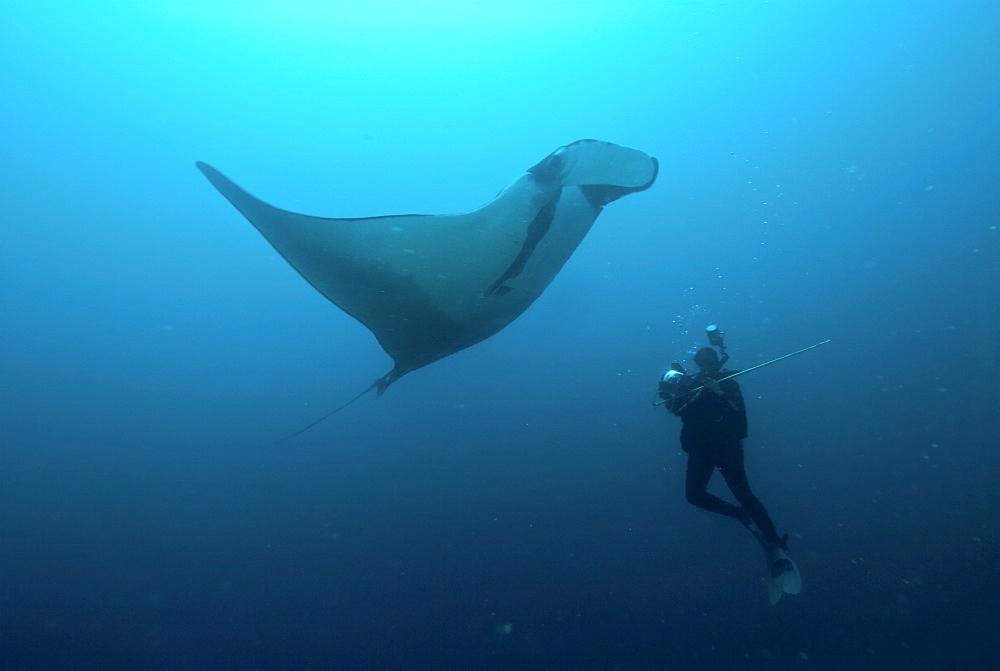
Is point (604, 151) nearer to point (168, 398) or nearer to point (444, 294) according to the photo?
point (444, 294)

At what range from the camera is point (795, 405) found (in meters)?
24.2

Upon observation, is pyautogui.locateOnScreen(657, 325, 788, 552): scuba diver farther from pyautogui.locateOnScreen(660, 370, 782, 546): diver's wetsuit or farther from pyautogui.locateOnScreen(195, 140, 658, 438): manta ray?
pyautogui.locateOnScreen(195, 140, 658, 438): manta ray

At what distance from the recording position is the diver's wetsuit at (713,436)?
14.5 ft

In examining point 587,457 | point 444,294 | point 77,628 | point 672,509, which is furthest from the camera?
point 587,457

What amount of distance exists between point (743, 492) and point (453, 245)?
346 centimetres

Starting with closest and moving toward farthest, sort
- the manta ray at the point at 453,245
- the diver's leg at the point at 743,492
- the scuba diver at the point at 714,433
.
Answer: the manta ray at the point at 453,245, the diver's leg at the point at 743,492, the scuba diver at the point at 714,433

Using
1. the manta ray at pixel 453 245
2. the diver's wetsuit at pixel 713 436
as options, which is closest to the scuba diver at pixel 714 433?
the diver's wetsuit at pixel 713 436

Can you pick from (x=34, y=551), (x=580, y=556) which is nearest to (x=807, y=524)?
(x=580, y=556)

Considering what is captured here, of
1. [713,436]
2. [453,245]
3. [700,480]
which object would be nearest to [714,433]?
[713,436]

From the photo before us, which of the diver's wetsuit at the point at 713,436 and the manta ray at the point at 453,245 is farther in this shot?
the diver's wetsuit at the point at 713,436

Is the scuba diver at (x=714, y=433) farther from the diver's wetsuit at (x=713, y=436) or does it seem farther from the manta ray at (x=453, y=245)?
the manta ray at (x=453, y=245)

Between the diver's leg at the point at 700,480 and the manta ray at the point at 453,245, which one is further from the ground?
the manta ray at the point at 453,245

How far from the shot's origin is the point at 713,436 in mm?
4500

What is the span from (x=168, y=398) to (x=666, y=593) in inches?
1268
